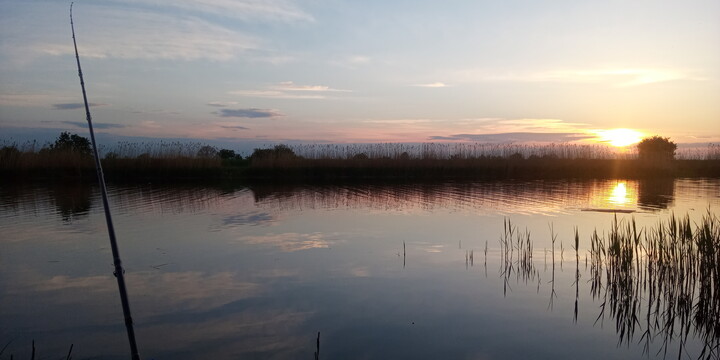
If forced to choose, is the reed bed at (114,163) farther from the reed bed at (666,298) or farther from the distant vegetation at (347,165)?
the reed bed at (666,298)

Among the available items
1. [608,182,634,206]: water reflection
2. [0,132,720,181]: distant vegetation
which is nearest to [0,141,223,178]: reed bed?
[0,132,720,181]: distant vegetation

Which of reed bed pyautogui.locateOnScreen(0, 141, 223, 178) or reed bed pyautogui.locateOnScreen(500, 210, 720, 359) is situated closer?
reed bed pyautogui.locateOnScreen(500, 210, 720, 359)

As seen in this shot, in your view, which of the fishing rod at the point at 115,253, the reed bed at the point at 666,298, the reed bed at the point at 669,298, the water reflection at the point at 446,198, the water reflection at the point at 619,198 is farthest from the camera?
the water reflection at the point at 619,198

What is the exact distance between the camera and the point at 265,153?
35.1 metres

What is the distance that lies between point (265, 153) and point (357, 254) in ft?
87.4

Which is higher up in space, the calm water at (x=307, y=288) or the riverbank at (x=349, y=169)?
the riverbank at (x=349, y=169)

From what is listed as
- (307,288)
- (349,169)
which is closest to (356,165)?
(349,169)

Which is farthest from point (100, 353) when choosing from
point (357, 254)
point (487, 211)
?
point (487, 211)

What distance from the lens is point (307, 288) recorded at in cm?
716

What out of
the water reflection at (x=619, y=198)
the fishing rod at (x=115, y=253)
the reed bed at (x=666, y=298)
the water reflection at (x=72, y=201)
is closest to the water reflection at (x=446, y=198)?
the water reflection at (x=619, y=198)

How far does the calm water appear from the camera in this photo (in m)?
5.28

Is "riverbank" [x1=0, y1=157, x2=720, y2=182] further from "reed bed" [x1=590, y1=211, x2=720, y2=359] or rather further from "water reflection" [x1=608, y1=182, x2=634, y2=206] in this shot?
"reed bed" [x1=590, y1=211, x2=720, y2=359]

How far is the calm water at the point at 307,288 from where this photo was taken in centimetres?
528

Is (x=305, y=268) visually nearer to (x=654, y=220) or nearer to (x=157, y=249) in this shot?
(x=157, y=249)
